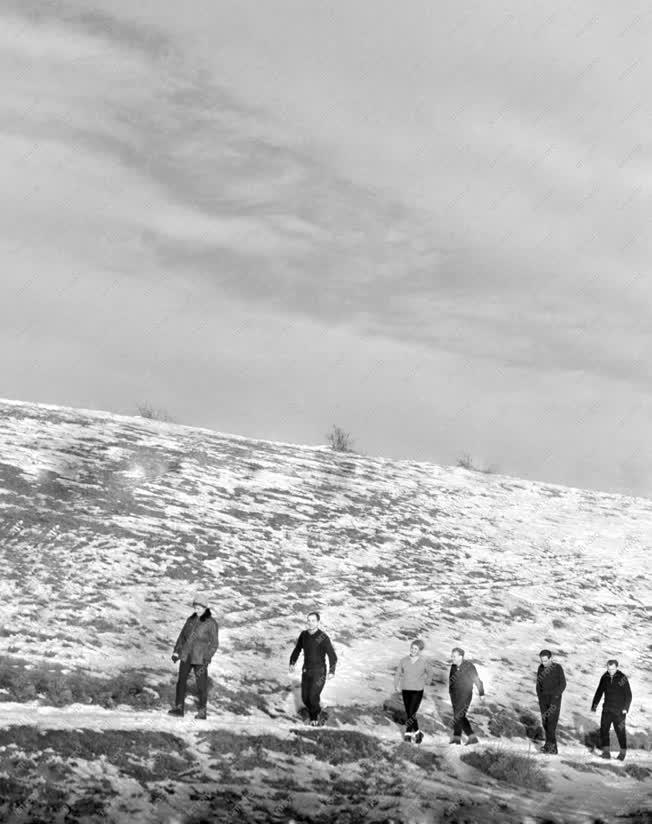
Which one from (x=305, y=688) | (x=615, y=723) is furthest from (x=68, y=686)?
(x=615, y=723)

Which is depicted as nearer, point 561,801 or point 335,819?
point 335,819

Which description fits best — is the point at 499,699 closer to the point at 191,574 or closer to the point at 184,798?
the point at 191,574

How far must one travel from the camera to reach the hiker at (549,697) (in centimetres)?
→ 1973

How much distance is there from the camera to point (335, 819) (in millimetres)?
12703

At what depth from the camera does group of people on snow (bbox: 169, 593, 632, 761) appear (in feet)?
57.8

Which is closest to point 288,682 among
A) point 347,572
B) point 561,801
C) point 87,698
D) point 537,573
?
point 87,698

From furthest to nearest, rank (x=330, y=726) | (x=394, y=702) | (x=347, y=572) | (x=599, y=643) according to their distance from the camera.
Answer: (x=347, y=572) → (x=599, y=643) → (x=394, y=702) → (x=330, y=726)

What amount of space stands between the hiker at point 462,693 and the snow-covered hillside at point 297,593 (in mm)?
473

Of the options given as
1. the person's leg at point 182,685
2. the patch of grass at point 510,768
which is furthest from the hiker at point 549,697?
the person's leg at point 182,685

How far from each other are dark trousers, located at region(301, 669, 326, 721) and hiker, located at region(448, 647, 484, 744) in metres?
Answer: 2.89

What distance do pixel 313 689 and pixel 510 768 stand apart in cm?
412

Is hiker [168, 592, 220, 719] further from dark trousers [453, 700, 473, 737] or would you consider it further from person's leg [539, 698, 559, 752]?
person's leg [539, 698, 559, 752]

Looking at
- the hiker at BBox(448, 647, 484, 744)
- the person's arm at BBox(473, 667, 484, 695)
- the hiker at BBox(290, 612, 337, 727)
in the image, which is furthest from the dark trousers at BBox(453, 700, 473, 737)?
the hiker at BBox(290, 612, 337, 727)

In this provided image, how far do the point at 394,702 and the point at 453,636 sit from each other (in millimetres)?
6758
